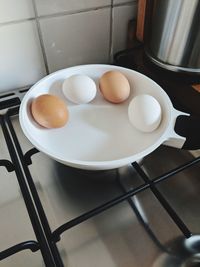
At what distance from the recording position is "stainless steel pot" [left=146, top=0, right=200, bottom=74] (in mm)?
433

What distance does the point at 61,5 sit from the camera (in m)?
0.53

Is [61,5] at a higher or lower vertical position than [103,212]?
higher

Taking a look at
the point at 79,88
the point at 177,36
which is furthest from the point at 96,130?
the point at 177,36

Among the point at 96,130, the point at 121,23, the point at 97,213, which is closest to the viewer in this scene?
the point at 97,213

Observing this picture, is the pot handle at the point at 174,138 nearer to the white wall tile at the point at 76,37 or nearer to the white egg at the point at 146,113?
the white egg at the point at 146,113

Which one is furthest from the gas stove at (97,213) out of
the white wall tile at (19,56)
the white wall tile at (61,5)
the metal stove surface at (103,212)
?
the white wall tile at (61,5)

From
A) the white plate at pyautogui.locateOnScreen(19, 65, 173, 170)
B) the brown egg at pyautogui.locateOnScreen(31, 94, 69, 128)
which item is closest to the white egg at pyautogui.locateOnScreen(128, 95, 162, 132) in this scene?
the white plate at pyautogui.locateOnScreen(19, 65, 173, 170)

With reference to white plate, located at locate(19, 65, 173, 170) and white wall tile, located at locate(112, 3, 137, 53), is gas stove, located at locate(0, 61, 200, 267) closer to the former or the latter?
white plate, located at locate(19, 65, 173, 170)

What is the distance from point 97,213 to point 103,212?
4 centimetres

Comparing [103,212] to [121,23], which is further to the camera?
[121,23]

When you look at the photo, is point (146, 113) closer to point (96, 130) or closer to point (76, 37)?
point (96, 130)

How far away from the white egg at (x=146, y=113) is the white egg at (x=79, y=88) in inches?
3.6

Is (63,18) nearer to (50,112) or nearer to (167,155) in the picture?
(50,112)

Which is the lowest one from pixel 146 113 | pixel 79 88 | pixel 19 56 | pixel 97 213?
pixel 97 213
